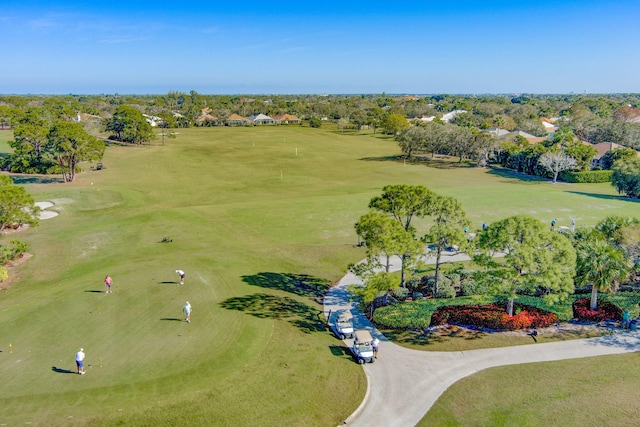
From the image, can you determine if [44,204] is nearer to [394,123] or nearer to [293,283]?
[293,283]

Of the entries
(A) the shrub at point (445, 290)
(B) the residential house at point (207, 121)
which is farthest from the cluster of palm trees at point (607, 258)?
(B) the residential house at point (207, 121)

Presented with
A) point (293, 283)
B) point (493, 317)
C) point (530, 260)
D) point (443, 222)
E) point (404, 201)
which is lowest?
point (293, 283)

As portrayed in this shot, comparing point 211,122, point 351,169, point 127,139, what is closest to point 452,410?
point 351,169

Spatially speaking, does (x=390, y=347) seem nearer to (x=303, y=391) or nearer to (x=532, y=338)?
(x=303, y=391)

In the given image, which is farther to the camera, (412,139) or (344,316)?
(412,139)

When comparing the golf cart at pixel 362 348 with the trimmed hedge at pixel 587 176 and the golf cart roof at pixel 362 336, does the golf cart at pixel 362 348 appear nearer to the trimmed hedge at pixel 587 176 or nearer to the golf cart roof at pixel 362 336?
the golf cart roof at pixel 362 336

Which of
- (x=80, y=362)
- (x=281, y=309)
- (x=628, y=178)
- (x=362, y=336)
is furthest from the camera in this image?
(x=628, y=178)

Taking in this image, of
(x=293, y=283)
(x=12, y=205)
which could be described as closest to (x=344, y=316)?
(x=293, y=283)
